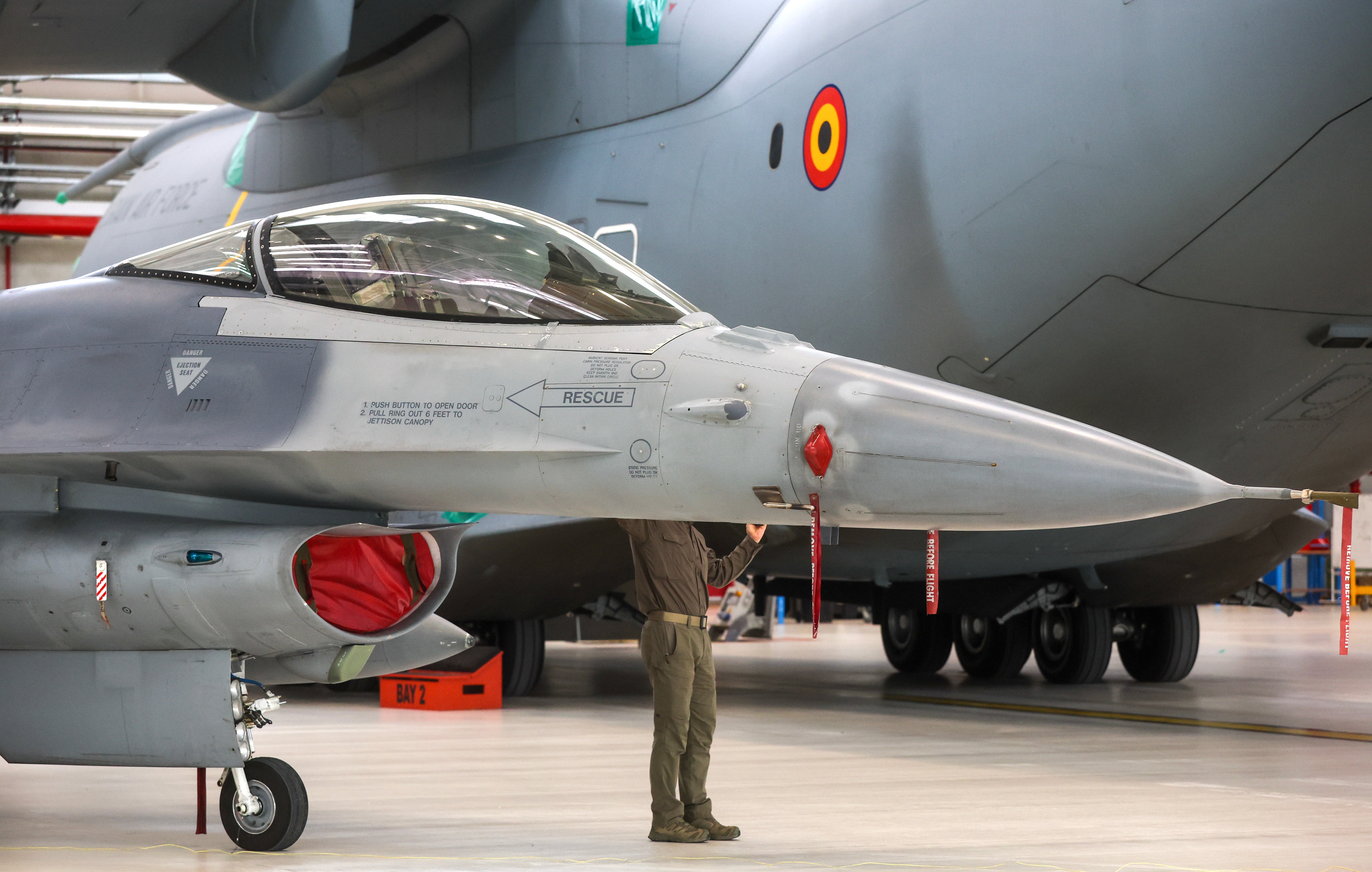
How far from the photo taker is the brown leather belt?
6.19m

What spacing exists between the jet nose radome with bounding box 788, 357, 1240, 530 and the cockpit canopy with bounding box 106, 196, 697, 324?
889 mm

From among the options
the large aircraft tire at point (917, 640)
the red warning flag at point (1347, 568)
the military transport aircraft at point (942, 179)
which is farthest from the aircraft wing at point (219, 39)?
the large aircraft tire at point (917, 640)

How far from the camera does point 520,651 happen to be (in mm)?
12531

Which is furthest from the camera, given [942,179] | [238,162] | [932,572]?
[238,162]

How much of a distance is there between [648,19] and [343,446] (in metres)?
5.78

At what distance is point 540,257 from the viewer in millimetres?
6098

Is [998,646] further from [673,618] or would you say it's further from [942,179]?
[673,618]

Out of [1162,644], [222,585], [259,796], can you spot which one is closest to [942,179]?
[222,585]

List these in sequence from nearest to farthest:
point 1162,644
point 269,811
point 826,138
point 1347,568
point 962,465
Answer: point 962,465, point 1347,568, point 269,811, point 826,138, point 1162,644

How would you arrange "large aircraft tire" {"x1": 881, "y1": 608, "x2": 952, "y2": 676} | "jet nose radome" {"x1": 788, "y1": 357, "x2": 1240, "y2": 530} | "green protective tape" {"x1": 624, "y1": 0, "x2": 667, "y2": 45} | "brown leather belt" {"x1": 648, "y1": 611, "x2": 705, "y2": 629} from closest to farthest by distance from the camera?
"jet nose radome" {"x1": 788, "y1": 357, "x2": 1240, "y2": 530} → "brown leather belt" {"x1": 648, "y1": 611, "x2": 705, "y2": 629} → "green protective tape" {"x1": 624, "y1": 0, "x2": 667, "y2": 45} → "large aircraft tire" {"x1": 881, "y1": 608, "x2": 952, "y2": 676}

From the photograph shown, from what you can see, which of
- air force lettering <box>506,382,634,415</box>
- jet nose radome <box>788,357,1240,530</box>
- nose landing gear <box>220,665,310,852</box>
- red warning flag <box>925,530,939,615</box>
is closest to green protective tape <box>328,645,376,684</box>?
nose landing gear <box>220,665,310,852</box>

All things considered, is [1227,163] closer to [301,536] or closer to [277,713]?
[301,536]

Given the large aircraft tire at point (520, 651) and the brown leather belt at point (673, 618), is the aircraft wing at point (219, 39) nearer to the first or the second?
the large aircraft tire at point (520, 651)

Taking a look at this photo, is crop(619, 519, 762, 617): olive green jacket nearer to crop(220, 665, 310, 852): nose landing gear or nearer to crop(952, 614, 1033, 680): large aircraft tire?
crop(220, 665, 310, 852): nose landing gear
